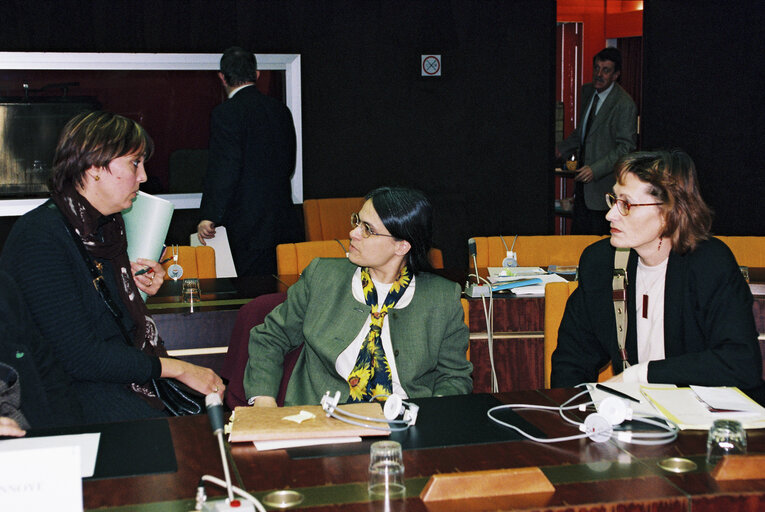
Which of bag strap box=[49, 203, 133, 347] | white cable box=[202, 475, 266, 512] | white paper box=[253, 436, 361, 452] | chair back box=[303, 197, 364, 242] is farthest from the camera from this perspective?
chair back box=[303, 197, 364, 242]

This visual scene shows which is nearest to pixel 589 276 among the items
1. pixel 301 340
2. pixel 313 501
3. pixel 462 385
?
pixel 462 385

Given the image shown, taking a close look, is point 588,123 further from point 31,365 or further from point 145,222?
point 31,365

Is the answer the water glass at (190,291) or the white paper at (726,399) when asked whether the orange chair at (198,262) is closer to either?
the water glass at (190,291)

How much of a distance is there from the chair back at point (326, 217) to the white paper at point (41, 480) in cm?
444

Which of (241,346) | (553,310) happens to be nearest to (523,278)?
(553,310)

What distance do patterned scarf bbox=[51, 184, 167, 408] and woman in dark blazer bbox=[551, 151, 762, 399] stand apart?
132 cm

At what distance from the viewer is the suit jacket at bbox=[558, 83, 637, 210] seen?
643 centimetres

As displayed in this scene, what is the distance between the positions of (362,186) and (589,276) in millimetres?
4200

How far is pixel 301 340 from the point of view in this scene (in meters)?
2.89

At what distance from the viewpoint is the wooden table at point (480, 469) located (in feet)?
5.75

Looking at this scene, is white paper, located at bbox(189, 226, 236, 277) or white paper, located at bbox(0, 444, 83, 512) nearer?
white paper, located at bbox(0, 444, 83, 512)

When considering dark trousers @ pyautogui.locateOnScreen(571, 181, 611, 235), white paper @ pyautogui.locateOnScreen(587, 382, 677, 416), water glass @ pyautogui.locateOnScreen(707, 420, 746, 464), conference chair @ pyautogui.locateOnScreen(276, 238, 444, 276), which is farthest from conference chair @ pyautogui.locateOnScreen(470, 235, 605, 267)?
water glass @ pyautogui.locateOnScreen(707, 420, 746, 464)

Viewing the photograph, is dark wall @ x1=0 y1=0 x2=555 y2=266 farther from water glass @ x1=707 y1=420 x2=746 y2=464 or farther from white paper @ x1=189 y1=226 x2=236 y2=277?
water glass @ x1=707 y1=420 x2=746 y2=464

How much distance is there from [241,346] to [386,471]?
3.94 ft
